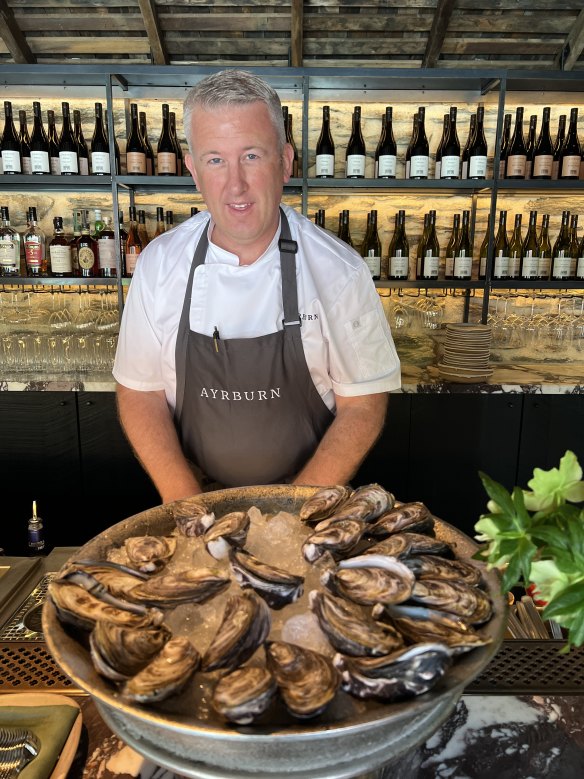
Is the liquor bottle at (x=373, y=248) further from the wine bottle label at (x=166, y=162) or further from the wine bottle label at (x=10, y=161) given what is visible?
the wine bottle label at (x=10, y=161)

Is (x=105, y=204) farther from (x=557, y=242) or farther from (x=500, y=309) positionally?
(x=557, y=242)

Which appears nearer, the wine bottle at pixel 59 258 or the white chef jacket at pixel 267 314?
the white chef jacket at pixel 267 314

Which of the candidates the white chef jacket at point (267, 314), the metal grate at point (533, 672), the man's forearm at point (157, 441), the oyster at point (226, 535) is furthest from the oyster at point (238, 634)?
the white chef jacket at point (267, 314)

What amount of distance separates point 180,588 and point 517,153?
3566 millimetres

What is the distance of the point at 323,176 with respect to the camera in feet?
10.8

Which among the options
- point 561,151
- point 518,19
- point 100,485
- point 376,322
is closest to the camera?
point 376,322

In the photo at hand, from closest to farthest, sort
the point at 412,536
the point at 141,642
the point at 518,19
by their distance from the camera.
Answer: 1. the point at 141,642
2. the point at 412,536
3. the point at 518,19

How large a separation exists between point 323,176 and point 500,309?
4.66 feet

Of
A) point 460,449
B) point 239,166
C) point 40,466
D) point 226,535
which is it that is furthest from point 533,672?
point 40,466

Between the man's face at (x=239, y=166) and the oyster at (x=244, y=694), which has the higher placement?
the man's face at (x=239, y=166)

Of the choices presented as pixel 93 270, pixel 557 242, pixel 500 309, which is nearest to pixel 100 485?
pixel 93 270

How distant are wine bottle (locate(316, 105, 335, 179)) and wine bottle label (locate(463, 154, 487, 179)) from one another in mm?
755

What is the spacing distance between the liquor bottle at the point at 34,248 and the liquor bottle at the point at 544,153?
9.25 ft

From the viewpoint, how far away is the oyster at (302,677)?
0.52m
